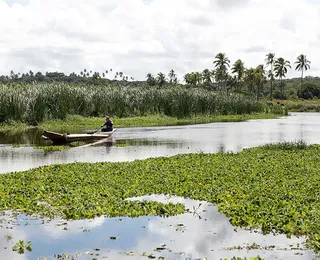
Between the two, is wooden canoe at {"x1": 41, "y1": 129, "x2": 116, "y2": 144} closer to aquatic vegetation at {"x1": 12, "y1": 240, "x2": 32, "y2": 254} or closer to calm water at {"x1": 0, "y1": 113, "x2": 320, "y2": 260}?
calm water at {"x1": 0, "y1": 113, "x2": 320, "y2": 260}

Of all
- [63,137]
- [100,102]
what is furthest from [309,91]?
[63,137]

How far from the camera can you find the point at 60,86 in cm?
5412

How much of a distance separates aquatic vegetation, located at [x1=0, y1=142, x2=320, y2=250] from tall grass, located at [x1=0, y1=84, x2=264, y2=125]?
29261mm

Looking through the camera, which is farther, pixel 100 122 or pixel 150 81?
pixel 150 81

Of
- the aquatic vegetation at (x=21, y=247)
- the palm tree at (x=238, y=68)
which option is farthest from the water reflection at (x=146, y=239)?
the palm tree at (x=238, y=68)

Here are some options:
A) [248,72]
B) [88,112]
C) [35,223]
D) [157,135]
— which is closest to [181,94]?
[88,112]

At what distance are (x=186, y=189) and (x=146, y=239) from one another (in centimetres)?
473

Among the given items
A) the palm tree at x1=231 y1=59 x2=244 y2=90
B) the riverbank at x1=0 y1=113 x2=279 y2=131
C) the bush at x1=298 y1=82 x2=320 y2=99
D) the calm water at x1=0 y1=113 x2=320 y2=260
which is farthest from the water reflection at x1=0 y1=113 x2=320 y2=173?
the bush at x1=298 y1=82 x2=320 y2=99

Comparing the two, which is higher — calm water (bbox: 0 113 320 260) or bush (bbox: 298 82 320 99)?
bush (bbox: 298 82 320 99)

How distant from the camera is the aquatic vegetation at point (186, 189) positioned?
43.3ft

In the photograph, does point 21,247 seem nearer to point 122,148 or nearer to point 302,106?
point 122,148

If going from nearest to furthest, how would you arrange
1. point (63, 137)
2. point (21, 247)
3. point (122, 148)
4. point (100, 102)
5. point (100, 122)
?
point (21, 247)
point (122, 148)
point (63, 137)
point (100, 122)
point (100, 102)

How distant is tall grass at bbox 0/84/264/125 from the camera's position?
49.5 metres

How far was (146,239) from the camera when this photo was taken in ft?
39.5
